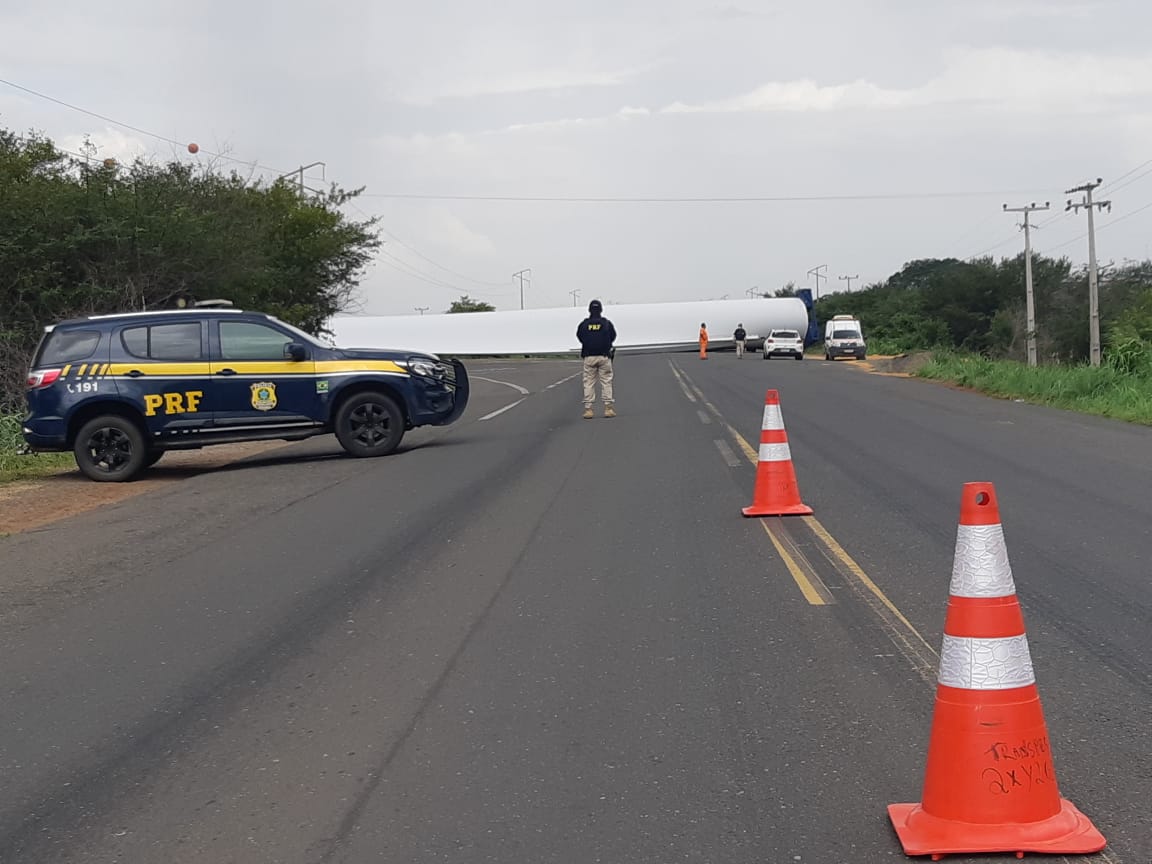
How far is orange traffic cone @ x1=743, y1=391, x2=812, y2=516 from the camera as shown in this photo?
10289mm

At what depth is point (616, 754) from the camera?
492 centimetres

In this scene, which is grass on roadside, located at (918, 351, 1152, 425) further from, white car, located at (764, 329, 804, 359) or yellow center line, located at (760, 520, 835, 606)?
white car, located at (764, 329, 804, 359)

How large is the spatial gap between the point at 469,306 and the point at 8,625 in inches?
5111

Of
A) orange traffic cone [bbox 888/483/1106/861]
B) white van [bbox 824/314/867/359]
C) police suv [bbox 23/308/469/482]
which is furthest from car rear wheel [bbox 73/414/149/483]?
white van [bbox 824/314/867/359]

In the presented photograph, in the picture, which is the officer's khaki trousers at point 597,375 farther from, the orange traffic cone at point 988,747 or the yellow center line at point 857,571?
the orange traffic cone at point 988,747

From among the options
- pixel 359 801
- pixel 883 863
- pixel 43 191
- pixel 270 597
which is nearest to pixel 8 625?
pixel 270 597

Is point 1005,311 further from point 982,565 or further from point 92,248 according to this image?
point 982,565

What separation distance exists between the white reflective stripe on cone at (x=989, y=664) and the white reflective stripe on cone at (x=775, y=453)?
248 inches

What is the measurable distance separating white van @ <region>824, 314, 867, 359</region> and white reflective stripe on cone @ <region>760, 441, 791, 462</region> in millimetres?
46689

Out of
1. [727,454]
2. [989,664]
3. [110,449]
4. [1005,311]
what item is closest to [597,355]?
[727,454]

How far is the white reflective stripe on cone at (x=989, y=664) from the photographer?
12.9ft

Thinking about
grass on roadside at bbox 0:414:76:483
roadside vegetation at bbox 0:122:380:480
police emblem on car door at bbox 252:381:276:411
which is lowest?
grass on roadside at bbox 0:414:76:483

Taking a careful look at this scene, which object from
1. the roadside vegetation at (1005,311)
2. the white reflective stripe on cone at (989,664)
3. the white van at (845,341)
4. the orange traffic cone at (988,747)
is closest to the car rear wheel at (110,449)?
the orange traffic cone at (988,747)

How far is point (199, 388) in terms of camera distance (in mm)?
14789
